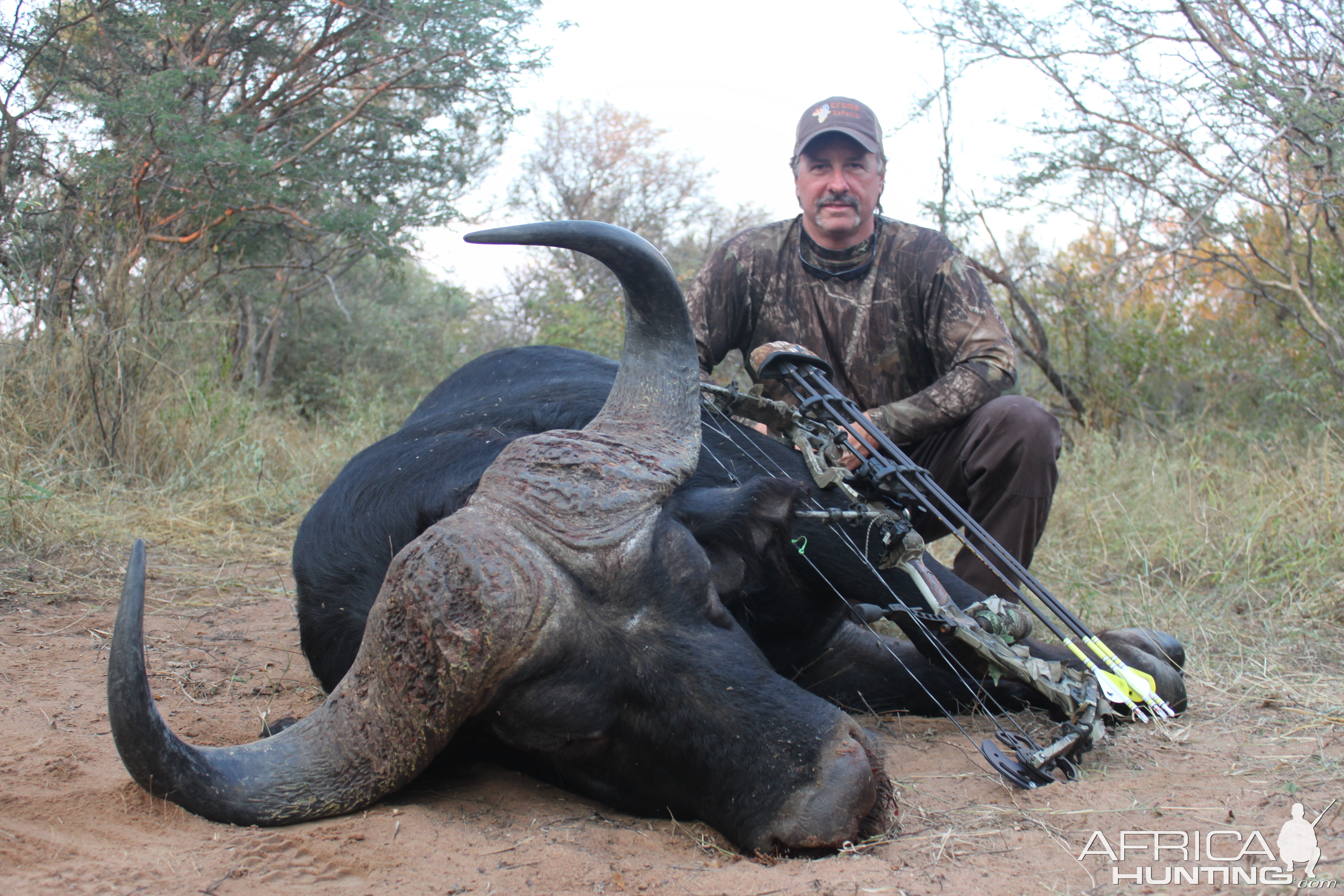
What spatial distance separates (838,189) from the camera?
459 centimetres

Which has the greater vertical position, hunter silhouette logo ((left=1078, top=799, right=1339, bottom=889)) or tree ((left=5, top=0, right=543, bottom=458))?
tree ((left=5, top=0, right=543, bottom=458))

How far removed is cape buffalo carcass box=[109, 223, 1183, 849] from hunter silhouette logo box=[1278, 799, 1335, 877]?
2.44ft

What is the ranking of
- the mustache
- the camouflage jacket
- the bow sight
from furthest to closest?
the mustache
the camouflage jacket
the bow sight

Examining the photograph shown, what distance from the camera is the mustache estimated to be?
4594mm

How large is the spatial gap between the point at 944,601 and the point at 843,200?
238 centimetres

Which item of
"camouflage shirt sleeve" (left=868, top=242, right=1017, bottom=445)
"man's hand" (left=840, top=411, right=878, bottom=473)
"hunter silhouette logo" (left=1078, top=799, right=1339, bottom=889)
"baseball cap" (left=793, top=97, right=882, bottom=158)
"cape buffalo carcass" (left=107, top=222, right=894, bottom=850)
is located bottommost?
"hunter silhouette logo" (left=1078, top=799, right=1339, bottom=889)

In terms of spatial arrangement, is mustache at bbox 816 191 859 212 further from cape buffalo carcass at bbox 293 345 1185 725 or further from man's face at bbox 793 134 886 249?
cape buffalo carcass at bbox 293 345 1185 725

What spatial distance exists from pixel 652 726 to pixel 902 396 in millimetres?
2892

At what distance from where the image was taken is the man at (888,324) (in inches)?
165

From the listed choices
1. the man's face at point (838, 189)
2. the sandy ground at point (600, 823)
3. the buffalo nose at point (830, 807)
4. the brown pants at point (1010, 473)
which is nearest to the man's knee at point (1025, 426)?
the brown pants at point (1010, 473)

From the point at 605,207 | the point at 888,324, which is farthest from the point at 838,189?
the point at 605,207

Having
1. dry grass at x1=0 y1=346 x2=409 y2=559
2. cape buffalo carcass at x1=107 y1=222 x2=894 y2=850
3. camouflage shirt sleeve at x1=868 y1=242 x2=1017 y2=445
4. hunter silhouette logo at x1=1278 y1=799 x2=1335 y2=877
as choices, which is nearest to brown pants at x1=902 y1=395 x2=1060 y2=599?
camouflage shirt sleeve at x1=868 y1=242 x2=1017 y2=445

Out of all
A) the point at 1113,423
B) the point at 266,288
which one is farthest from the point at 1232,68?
the point at 266,288

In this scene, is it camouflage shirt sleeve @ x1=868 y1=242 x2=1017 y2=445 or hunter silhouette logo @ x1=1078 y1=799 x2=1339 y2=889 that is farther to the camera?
camouflage shirt sleeve @ x1=868 y1=242 x2=1017 y2=445
